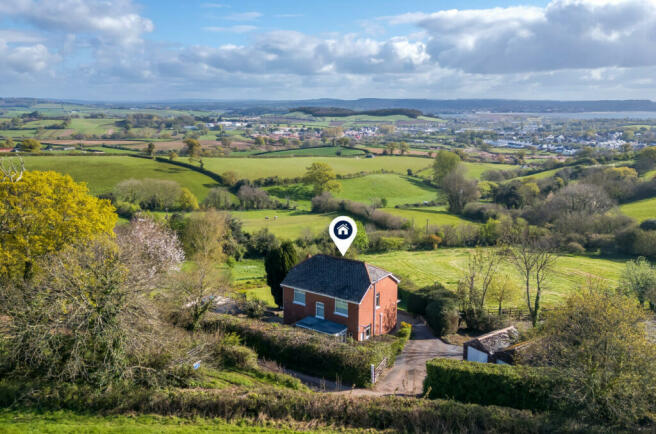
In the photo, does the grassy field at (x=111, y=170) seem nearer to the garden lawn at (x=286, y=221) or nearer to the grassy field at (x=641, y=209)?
the garden lawn at (x=286, y=221)

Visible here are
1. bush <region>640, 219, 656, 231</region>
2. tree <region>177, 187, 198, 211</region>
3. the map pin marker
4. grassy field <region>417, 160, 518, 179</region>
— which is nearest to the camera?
the map pin marker

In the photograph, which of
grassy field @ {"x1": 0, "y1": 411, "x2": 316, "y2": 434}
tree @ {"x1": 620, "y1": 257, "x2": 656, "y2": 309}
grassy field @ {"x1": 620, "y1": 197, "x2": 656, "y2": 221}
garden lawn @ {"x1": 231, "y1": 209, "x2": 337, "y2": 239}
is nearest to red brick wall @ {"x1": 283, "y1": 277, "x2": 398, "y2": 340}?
grassy field @ {"x1": 0, "y1": 411, "x2": 316, "y2": 434}

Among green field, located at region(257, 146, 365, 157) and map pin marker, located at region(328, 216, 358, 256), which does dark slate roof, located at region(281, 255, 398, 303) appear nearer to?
map pin marker, located at region(328, 216, 358, 256)

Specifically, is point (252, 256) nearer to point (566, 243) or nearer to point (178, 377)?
point (178, 377)

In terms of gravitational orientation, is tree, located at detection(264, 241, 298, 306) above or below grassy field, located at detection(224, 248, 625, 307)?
above

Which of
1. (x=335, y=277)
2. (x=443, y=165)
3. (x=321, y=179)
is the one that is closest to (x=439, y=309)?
(x=335, y=277)

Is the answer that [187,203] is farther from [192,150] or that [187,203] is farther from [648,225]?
[648,225]
